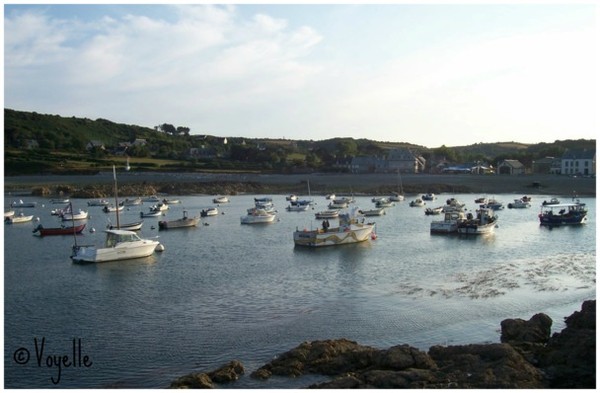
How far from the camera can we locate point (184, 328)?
20.1m

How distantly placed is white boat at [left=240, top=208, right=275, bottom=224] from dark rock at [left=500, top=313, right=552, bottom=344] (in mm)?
34529

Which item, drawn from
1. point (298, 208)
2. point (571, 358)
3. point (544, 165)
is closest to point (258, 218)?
point (298, 208)

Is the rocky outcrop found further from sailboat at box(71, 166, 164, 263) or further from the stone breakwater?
sailboat at box(71, 166, 164, 263)

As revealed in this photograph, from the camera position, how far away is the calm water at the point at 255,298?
694 inches

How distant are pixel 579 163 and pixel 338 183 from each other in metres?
38.1

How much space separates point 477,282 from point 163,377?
15.1 metres

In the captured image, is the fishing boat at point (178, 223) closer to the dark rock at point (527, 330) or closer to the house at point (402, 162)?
the dark rock at point (527, 330)

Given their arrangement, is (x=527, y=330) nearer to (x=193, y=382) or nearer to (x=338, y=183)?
(x=193, y=382)

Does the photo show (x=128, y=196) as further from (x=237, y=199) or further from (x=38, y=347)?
(x=38, y=347)

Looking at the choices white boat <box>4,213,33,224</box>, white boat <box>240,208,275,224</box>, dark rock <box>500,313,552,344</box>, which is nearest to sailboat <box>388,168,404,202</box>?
white boat <box>240,208,275,224</box>

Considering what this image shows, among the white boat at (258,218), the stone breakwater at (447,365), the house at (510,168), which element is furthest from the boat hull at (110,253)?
the house at (510,168)

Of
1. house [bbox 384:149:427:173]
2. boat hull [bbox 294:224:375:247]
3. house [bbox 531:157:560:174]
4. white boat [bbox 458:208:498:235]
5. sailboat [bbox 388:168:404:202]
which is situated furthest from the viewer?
house [bbox 384:149:427:173]

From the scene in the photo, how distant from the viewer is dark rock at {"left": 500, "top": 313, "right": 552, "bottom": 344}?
1727 centimetres

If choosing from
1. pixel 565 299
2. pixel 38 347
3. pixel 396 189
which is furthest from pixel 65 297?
pixel 396 189
